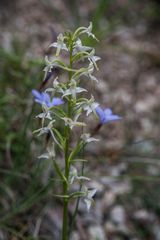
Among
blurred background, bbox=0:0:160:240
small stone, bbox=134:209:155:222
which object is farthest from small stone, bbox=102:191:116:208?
small stone, bbox=134:209:155:222

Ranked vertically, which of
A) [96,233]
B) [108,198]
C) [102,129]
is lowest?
[96,233]

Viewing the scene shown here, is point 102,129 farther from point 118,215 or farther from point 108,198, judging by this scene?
point 118,215

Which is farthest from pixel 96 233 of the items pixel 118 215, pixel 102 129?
pixel 102 129

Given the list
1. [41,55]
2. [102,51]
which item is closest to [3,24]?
[41,55]

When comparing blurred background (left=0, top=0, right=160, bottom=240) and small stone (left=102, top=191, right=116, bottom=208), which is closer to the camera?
blurred background (left=0, top=0, right=160, bottom=240)

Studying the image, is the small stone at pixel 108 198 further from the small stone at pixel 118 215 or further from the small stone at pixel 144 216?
the small stone at pixel 144 216

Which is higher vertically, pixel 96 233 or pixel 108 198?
pixel 108 198

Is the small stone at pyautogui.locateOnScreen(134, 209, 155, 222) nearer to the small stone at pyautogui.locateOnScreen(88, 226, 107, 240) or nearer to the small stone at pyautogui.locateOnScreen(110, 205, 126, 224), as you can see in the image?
the small stone at pyautogui.locateOnScreen(110, 205, 126, 224)

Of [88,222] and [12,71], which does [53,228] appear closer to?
[88,222]
